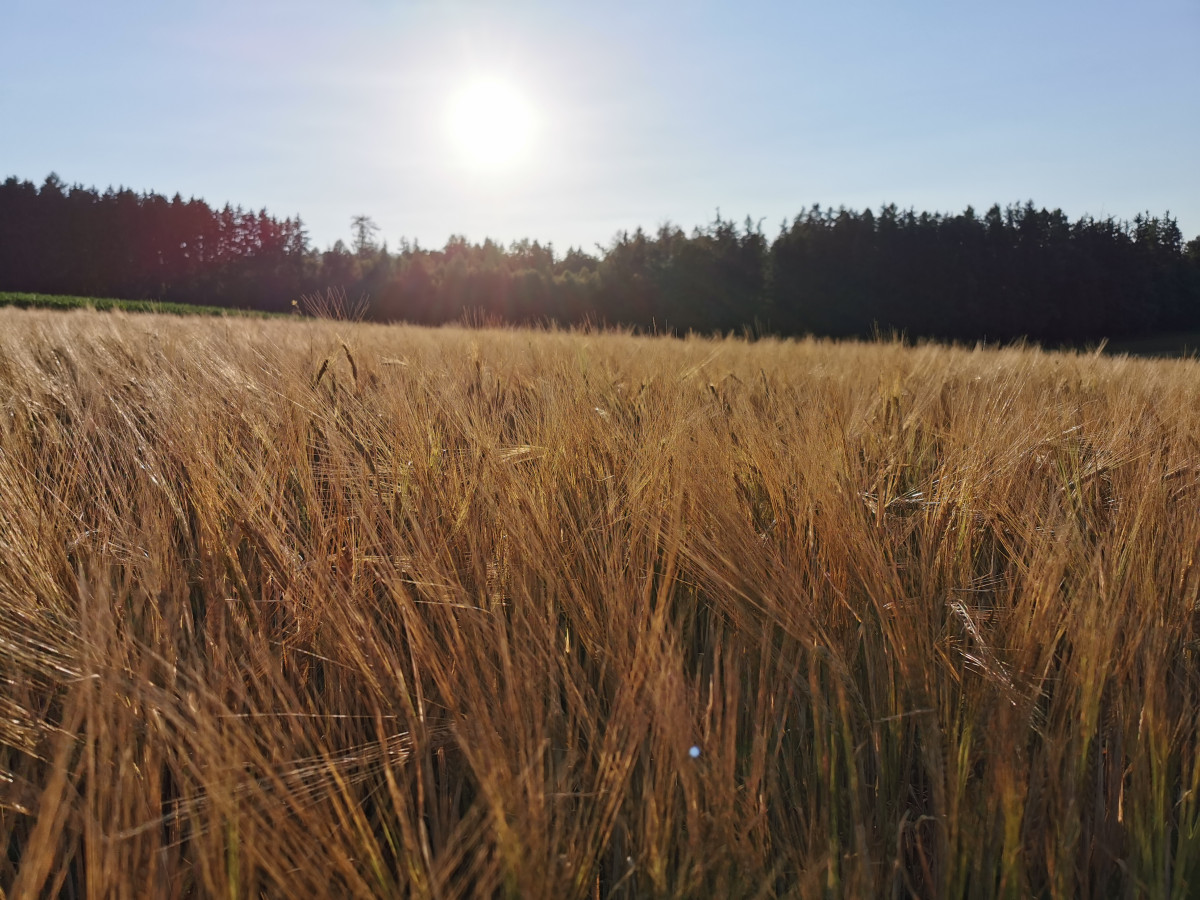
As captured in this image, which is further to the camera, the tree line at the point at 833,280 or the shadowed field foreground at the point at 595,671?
the tree line at the point at 833,280

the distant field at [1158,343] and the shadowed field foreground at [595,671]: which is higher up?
the distant field at [1158,343]

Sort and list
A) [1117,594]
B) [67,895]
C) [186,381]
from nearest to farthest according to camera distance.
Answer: [67,895] < [1117,594] < [186,381]

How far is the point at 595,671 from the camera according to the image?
3.27 feet

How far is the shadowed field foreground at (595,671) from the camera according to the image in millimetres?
625

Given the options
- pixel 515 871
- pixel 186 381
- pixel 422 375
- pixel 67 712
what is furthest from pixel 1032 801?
pixel 186 381

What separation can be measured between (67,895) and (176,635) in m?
0.27

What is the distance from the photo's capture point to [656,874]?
1.97 feet

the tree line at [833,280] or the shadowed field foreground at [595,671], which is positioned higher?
the tree line at [833,280]

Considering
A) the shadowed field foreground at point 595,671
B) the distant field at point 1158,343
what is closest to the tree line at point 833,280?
the distant field at point 1158,343

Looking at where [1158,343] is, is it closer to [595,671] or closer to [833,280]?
[833,280]

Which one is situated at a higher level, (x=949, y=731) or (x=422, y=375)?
(x=422, y=375)

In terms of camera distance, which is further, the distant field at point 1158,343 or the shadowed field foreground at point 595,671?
the distant field at point 1158,343

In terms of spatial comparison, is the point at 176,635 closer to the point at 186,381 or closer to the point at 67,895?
the point at 67,895

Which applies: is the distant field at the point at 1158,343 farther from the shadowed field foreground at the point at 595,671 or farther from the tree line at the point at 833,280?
the shadowed field foreground at the point at 595,671
